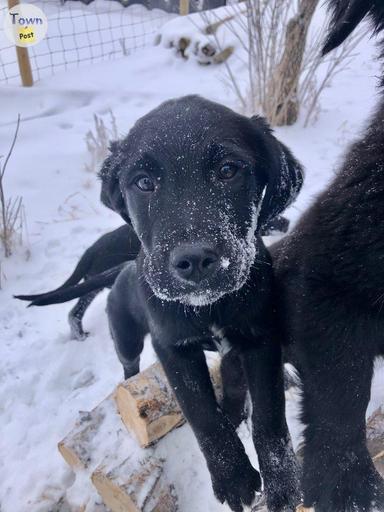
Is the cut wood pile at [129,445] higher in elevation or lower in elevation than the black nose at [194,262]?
lower

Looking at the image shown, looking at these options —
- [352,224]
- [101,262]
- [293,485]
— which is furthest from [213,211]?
[101,262]

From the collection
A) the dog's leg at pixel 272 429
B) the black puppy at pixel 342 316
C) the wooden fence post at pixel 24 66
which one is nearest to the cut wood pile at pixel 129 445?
the dog's leg at pixel 272 429

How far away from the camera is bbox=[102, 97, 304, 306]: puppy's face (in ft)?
5.06

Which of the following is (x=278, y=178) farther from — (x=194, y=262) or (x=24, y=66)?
(x=24, y=66)

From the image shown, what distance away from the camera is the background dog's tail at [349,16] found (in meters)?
1.46

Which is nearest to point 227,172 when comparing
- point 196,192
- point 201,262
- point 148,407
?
point 196,192

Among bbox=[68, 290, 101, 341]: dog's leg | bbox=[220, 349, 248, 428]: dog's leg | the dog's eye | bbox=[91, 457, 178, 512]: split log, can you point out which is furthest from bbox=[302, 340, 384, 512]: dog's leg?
bbox=[68, 290, 101, 341]: dog's leg

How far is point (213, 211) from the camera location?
162 centimetres

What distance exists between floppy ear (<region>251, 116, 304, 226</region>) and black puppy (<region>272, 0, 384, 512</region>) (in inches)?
4.9

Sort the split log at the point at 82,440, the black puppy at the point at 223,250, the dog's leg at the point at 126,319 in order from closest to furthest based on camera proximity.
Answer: the black puppy at the point at 223,250
the split log at the point at 82,440
the dog's leg at the point at 126,319

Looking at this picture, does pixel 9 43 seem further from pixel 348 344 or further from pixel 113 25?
pixel 348 344

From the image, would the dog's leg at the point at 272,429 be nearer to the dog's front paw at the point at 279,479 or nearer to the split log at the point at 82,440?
the dog's front paw at the point at 279,479

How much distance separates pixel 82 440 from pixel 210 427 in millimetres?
705

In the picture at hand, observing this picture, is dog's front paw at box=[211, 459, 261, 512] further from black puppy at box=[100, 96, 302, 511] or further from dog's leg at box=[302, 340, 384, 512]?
dog's leg at box=[302, 340, 384, 512]
